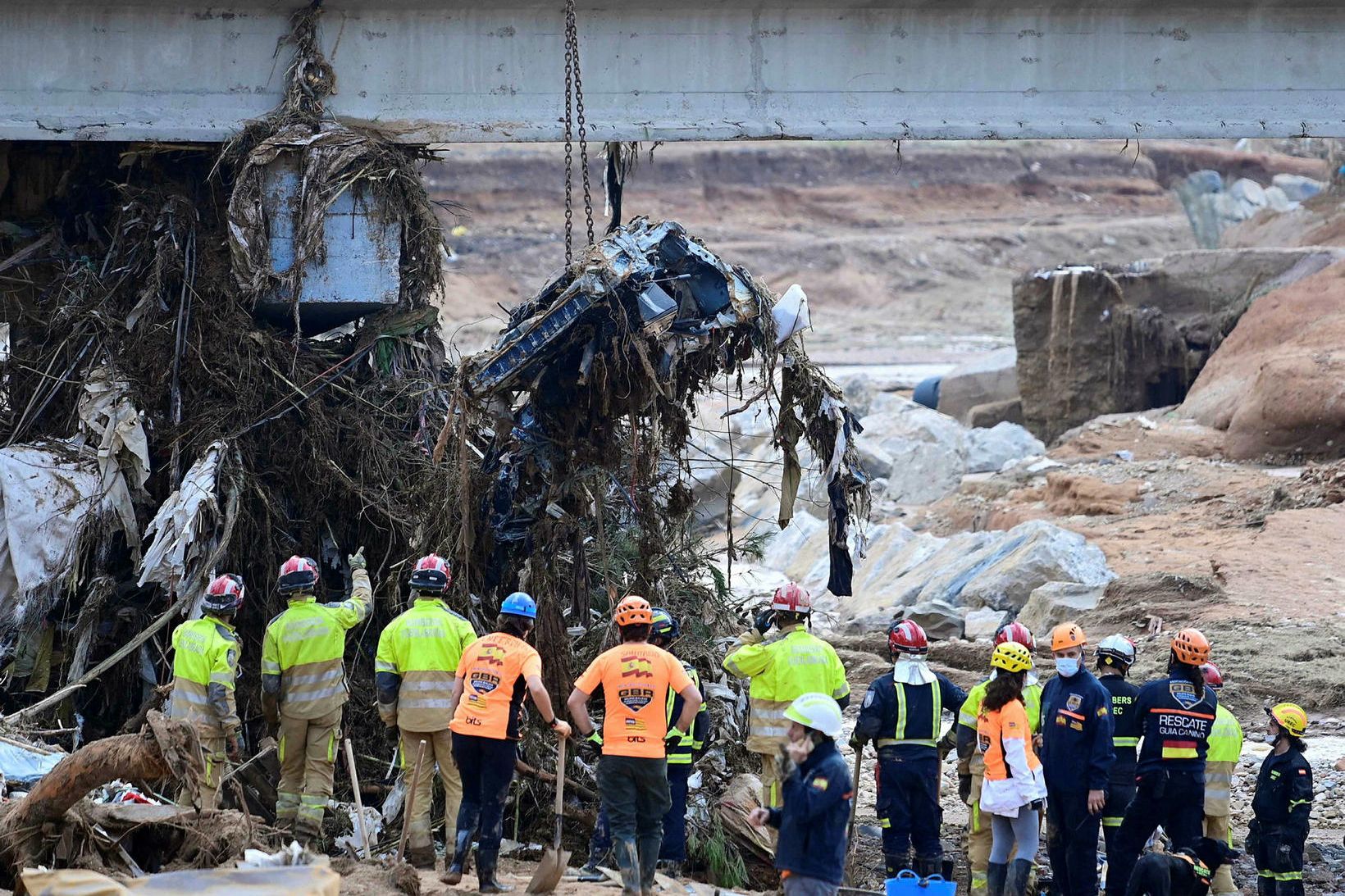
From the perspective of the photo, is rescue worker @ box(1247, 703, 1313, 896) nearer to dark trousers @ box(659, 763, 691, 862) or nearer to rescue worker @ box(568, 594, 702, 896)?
dark trousers @ box(659, 763, 691, 862)

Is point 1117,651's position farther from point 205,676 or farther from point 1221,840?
point 205,676

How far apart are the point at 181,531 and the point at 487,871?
384 cm

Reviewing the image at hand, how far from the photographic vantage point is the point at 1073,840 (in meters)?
8.50

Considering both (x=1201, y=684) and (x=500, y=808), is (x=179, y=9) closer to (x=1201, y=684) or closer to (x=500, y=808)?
(x=500, y=808)

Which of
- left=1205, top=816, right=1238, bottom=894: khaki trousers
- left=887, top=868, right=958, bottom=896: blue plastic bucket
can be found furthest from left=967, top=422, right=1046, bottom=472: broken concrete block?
left=887, top=868, right=958, bottom=896: blue plastic bucket

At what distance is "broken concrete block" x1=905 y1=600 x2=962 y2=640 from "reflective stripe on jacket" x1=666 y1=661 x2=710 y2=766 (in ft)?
22.6

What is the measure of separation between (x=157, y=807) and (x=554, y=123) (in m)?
6.08

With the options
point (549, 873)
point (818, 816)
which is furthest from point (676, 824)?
point (818, 816)

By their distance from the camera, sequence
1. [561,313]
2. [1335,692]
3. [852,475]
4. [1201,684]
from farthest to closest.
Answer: [1335,692] → [852,475] → [561,313] → [1201,684]

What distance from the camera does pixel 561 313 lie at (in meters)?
9.42

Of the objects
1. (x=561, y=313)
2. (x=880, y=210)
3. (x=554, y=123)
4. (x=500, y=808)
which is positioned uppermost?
(x=880, y=210)

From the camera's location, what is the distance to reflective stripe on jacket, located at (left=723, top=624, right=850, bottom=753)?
863cm

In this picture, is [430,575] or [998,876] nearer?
[998,876]

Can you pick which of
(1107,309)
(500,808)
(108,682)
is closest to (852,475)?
(500,808)
